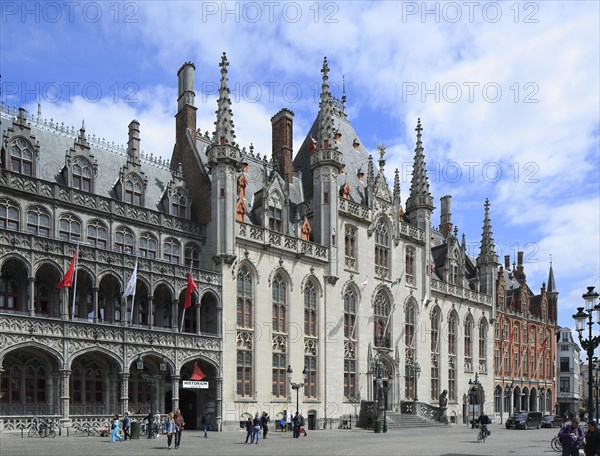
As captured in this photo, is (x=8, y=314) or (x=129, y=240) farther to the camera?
(x=129, y=240)

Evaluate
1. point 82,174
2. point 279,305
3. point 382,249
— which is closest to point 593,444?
point 279,305

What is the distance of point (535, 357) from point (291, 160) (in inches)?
1837

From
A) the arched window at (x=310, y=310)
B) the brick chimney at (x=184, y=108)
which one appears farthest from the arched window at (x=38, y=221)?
the arched window at (x=310, y=310)

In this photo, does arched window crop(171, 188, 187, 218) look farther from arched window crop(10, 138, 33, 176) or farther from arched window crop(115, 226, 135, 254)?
arched window crop(10, 138, 33, 176)

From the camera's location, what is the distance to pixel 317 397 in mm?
50688

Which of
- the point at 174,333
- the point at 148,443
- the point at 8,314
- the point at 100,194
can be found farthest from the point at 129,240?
the point at 148,443

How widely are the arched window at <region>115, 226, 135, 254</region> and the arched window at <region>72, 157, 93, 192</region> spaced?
3055mm

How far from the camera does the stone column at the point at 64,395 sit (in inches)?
1395

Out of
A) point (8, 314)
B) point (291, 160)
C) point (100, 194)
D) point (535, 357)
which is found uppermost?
point (291, 160)

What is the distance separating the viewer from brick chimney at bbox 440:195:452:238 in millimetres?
A: 81812

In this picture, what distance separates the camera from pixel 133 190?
1722 inches

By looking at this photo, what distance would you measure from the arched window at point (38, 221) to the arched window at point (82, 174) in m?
2.83

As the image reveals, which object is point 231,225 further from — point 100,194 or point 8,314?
point 8,314

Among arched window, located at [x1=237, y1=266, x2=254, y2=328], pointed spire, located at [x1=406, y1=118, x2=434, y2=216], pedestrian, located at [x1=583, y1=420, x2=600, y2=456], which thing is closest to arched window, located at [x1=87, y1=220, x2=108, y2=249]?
arched window, located at [x1=237, y1=266, x2=254, y2=328]
